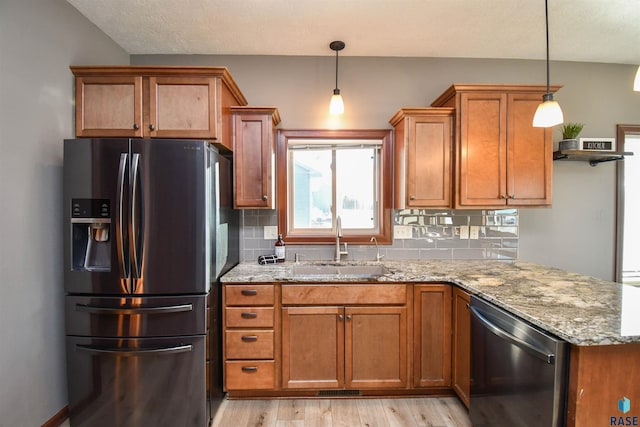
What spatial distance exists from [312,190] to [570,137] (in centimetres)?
238

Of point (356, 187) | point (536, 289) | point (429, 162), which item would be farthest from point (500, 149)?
point (356, 187)

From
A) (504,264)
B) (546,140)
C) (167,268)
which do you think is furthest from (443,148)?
(167,268)

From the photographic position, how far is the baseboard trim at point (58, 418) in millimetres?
1814

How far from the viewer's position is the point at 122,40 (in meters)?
2.46

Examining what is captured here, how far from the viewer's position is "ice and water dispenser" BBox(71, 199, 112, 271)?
1.75m

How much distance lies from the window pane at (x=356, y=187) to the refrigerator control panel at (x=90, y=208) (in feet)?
5.98

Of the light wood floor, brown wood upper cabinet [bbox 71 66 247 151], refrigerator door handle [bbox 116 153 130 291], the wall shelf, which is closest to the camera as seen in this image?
refrigerator door handle [bbox 116 153 130 291]

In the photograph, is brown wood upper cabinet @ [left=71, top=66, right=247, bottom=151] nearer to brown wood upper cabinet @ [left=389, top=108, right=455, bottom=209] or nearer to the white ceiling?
the white ceiling

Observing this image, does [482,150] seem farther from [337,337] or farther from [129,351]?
[129,351]

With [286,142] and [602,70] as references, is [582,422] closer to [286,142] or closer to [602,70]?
[286,142]

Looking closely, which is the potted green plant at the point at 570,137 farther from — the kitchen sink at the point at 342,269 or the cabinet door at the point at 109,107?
the cabinet door at the point at 109,107

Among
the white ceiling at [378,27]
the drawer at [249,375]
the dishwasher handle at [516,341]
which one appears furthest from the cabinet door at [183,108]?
the dishwasher handle at [516,341]

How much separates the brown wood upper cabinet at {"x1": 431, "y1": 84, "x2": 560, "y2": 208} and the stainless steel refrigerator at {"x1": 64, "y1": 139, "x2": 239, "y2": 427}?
77.0 inches

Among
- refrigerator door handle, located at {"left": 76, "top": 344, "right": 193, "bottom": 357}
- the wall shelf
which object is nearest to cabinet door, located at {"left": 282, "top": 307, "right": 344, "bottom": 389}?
refrigerator door handle, located at {"left": 76, "top": 344, "right": 193, "bottom": 357}
